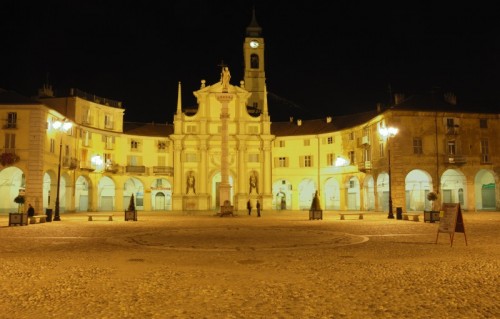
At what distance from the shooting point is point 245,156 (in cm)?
7112

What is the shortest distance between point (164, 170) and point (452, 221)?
56481 millimetres

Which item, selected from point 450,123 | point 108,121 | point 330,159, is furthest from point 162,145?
point 450,123

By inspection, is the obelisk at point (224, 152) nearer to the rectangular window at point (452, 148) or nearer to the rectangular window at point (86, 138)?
the rectangular window at point (86, 138)

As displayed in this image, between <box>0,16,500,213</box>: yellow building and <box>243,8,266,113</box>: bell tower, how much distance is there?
1.17 ft

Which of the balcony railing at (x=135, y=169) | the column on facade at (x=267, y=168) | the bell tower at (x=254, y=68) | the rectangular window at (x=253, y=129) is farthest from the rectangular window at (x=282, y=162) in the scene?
the balcony railing at (x=135, y=169)

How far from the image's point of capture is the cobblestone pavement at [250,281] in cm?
802

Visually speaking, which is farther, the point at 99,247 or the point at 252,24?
the point at 252,24

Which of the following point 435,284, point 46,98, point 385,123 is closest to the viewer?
point 435,284

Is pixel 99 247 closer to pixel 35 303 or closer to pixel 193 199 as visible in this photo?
pixel 35 303

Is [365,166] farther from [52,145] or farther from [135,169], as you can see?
[52,145]

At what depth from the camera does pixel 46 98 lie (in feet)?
204

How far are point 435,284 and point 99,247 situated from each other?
12099 mm

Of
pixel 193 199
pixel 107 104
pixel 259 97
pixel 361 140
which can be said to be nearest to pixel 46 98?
pixel 107 104

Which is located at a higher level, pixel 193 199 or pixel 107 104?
pixel 107 104
